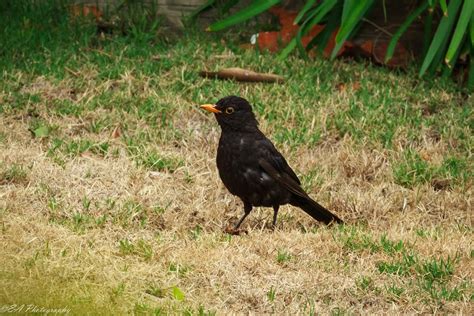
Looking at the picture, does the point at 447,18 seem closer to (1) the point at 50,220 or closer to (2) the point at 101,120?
(2) the point at 101,120

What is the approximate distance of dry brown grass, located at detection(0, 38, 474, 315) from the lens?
5.54m

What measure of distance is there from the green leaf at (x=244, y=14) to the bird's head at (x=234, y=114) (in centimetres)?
233

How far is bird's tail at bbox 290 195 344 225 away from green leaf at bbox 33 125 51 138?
220 centimetres

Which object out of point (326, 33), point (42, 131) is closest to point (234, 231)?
point (42, 131)

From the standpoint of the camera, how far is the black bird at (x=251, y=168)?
701 centimetres

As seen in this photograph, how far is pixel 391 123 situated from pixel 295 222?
5.70 ft

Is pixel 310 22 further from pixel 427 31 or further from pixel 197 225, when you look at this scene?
pixel 197 225

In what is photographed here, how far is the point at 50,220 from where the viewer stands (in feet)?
22.2

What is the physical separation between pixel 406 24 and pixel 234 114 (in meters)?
2.76

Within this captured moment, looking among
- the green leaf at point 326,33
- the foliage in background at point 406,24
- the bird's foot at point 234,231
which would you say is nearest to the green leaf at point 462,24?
the foliage in background at point 406,24

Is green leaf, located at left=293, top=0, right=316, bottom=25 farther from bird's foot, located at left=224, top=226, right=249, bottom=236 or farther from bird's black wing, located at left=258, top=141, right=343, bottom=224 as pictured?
bird's foot, located at left=224, top=226, right=249, bottom=236

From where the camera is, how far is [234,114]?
7.24 metres

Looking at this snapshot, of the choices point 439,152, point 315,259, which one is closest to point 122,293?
point 315,259

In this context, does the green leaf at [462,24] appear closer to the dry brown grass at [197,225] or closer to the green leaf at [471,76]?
the green leaf at [471,76]
